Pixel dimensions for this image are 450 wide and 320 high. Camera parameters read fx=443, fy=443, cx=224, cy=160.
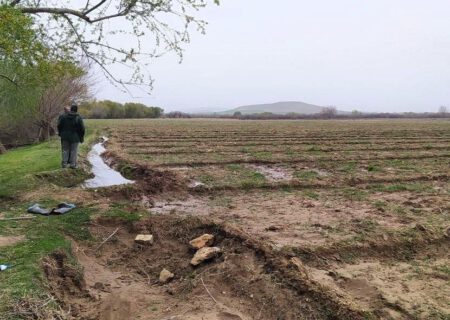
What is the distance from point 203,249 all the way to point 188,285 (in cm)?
94

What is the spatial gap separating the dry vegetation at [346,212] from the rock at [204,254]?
0.90 meters

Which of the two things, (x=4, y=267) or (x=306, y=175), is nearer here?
(x=4, y=267)

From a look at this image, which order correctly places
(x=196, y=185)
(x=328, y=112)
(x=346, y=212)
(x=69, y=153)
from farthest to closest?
(x=328, y=112)
(x=69, y=153)
(x=196, y=185)
(x=346, y=212)

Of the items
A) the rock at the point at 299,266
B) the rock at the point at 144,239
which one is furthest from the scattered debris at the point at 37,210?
the rock at the point at 299,266

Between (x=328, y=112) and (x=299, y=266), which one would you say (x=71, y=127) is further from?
(x=328, y=112)

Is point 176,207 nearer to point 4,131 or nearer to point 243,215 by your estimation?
point 243,215

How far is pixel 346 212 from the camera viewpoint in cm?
923

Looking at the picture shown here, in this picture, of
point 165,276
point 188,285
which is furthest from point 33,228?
point 188,285

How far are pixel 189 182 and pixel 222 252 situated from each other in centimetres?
628

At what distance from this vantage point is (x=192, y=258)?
6.61 metres

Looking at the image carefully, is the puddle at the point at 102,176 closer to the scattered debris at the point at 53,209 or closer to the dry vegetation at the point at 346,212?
the dry vegetation at the point at 346,212


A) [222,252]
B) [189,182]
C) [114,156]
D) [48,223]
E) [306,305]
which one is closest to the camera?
[306,305]

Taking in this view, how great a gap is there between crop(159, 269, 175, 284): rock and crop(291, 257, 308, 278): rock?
1689 millimetres

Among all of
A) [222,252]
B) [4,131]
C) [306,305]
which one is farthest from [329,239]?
[4,131]
